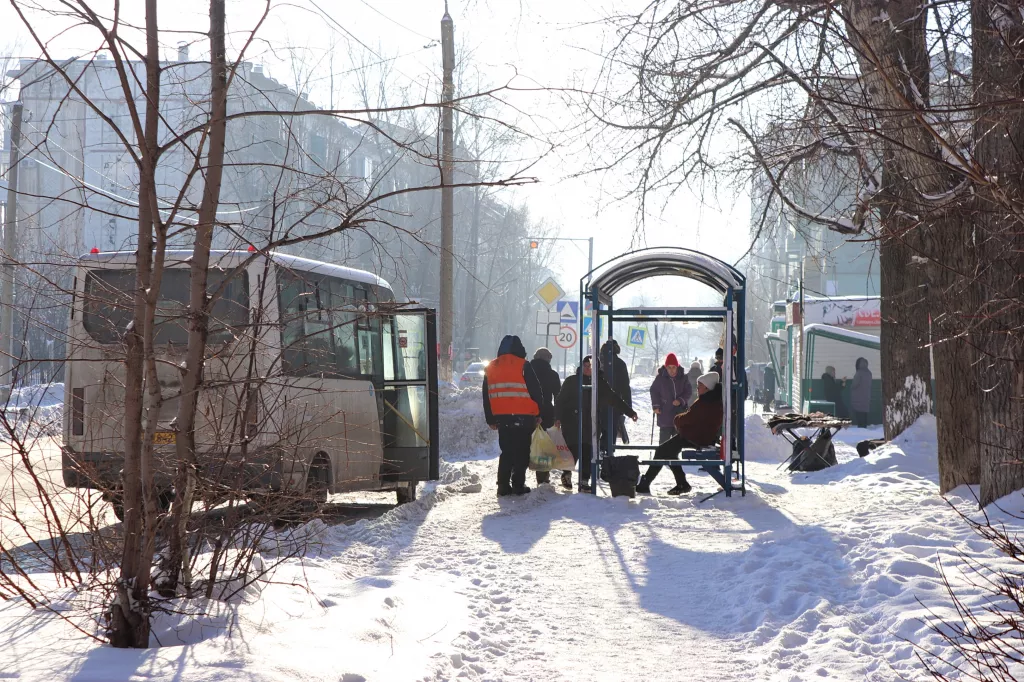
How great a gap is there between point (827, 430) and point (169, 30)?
12.4 metres

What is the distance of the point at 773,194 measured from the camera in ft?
44.4

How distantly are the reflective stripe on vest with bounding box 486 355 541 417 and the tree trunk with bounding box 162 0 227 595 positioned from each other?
6.91m

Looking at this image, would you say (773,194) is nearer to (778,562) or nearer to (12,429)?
(778,562)

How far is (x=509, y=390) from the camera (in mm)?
11633

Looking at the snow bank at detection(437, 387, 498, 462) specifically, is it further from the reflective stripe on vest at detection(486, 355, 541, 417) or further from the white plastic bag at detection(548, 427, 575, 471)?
the reflective stripe on vest at detection(486, 355, 541, 417)

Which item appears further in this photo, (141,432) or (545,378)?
(545,378)

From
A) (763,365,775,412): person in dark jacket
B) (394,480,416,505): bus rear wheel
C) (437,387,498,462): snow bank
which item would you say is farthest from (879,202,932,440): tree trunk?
(763,365,775,412): person in dark jacket

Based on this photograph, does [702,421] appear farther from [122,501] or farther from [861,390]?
[861,390]

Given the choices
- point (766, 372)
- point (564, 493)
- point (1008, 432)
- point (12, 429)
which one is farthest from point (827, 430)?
point (766, 372)

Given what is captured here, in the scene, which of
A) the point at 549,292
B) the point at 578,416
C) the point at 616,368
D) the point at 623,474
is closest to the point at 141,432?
the point at 623,474

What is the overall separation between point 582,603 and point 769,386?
3185 centimetres

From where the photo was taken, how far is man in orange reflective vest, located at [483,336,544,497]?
11648mm

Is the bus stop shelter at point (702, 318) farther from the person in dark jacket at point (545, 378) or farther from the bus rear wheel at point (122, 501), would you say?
the bus rear wheel at point (122, 501)

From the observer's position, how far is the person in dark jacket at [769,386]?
36562 mm
